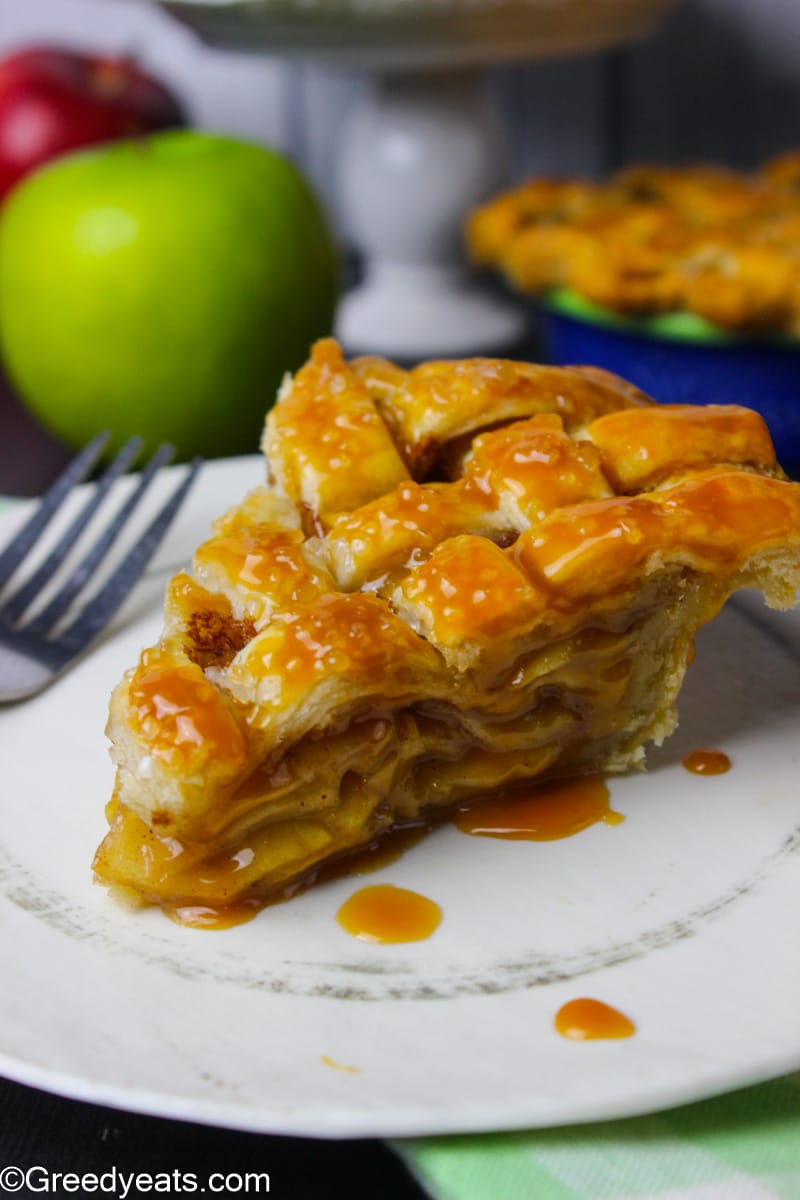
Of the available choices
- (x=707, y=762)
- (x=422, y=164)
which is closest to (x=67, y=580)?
(x=707, y=762)

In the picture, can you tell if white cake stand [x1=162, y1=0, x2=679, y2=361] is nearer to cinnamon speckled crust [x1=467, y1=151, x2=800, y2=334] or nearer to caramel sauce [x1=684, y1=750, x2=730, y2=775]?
cinnamon speckled crust [x1=467, y1=151, x2=800, y2=334]

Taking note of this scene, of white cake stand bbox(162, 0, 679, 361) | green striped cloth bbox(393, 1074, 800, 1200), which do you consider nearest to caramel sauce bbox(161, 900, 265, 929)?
green striped cloth bbox(393, 1074, 800, 1200)

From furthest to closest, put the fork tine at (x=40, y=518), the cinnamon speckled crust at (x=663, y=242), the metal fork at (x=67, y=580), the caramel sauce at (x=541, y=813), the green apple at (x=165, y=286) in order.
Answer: the green apple at (x=165, y=286) → the cinnamon speckled crust at (x=663, y=242) → the fork tine at (x=40, y=518) → the metal fork at (x=67, y=580) → the caramel sauce at (x=541, y=813)

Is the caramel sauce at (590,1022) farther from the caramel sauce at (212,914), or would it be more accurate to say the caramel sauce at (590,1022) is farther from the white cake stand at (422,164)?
the white cake stand at (422,164)

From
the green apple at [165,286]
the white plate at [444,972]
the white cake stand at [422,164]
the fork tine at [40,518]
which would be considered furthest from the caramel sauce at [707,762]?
the white cake stand at [422,164]

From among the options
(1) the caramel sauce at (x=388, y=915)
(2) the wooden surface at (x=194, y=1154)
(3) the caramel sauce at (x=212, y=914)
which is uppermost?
(3) the caramel sauce at (x=212, y=914)

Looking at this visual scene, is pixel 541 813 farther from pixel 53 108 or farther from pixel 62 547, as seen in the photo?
pixel 53 108
